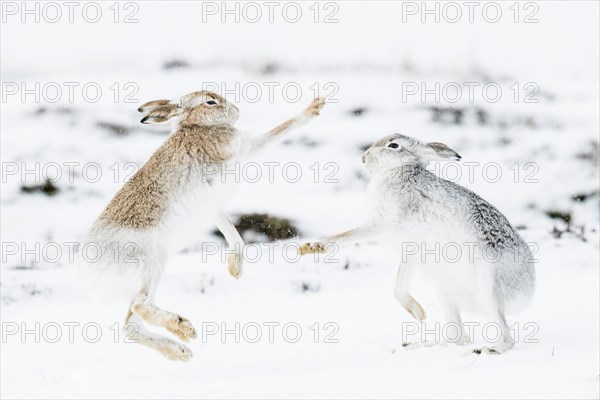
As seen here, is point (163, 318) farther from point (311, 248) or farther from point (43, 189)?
point (43, 189)

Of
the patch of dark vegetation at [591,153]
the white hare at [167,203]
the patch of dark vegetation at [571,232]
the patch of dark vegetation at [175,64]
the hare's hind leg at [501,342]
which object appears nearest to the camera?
the hare's hind leg at [501,342]

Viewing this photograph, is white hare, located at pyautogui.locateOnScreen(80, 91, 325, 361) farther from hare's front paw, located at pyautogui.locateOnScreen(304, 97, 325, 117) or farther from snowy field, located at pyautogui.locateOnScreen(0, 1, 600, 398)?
snowy field, located at pyautogui.locateOnScreen(0, 1, 600, 398)

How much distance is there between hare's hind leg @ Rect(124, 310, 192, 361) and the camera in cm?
563

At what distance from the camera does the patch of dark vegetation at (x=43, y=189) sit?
1216 centimetres

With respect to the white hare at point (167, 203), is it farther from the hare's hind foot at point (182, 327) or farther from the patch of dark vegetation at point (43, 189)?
the patch of dark vegetation at point (43, 189)

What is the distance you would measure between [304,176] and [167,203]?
667cm

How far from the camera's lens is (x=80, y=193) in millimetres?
12141

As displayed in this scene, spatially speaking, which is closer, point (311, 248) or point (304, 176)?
point (311, 248)

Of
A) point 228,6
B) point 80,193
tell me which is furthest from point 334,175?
point 228,6

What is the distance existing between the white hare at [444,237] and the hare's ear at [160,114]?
142 cm

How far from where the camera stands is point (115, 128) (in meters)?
13.5

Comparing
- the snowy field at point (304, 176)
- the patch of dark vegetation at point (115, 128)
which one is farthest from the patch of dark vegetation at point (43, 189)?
the patch of dark vegetation at point (115, 128)

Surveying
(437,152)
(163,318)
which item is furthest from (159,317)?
(437,152)

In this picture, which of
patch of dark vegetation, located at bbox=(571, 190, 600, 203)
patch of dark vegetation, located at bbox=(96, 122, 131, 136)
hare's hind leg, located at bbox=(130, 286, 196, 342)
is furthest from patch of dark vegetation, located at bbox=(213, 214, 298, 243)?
hare's hind leg, located at bbox=(130, 286, 196, 342)
